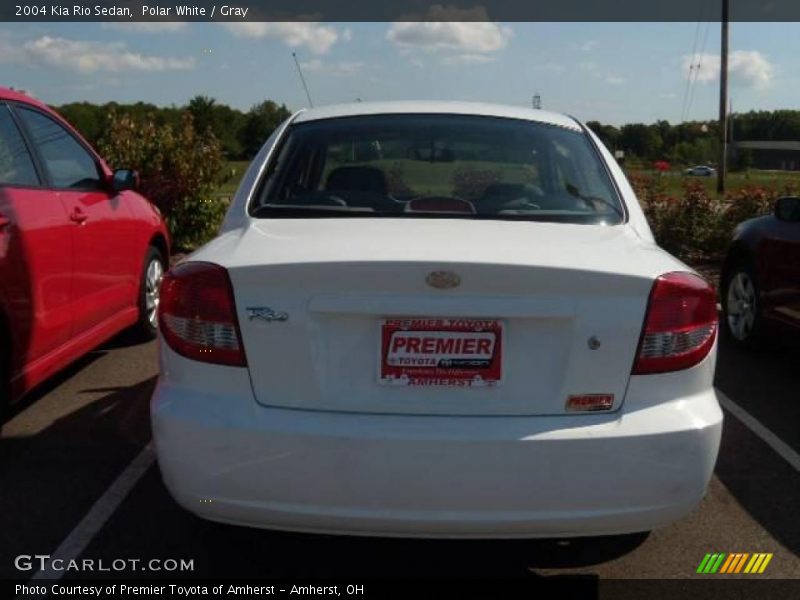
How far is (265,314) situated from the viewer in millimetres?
2656

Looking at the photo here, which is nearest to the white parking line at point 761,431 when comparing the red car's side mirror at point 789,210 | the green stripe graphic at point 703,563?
the green stripe graphic at point 703,563

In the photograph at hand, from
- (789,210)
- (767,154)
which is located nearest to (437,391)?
(789,210)

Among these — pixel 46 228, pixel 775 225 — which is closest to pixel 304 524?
pixel 46 228

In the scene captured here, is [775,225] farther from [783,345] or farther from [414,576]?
[414,576]

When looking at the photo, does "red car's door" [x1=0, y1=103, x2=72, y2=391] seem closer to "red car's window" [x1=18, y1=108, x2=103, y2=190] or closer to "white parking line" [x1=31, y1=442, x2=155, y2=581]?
"red car's window" [x1=18, y1=108, x2=103, y2=190]

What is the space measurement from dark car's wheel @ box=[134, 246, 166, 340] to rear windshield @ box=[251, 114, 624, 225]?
2673 millimetres

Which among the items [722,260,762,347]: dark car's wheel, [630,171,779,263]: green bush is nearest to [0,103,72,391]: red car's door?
[722,260,762,347]: dark car's wheel

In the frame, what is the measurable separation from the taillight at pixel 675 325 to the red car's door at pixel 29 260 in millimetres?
2925

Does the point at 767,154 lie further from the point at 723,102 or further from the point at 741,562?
the point at 741,562

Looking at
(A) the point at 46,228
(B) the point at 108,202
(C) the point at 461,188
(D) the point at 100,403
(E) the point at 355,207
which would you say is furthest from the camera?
(B) the point at 108,202

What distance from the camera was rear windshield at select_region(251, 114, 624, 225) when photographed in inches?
141

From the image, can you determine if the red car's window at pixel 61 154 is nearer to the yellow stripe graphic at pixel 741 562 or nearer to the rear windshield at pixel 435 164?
the rear windshield at pixel 435 164

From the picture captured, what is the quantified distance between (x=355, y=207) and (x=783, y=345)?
4303 mm

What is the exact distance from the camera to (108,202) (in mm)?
5641
